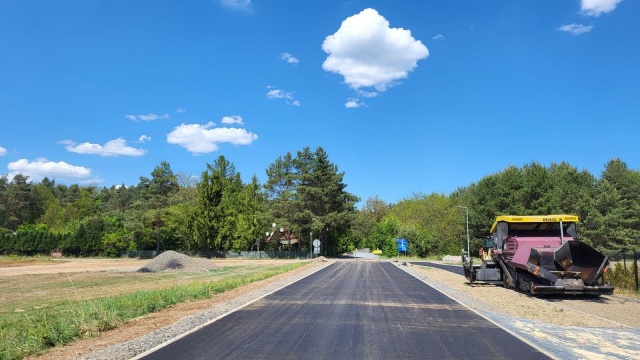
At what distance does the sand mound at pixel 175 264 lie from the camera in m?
36.3

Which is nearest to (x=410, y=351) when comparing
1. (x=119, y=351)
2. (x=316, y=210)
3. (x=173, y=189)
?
(x=119, y=351)

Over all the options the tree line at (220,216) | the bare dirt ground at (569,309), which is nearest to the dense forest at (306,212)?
the tree line at (220,216)

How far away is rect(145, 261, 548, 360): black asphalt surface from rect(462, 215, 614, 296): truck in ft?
14.8

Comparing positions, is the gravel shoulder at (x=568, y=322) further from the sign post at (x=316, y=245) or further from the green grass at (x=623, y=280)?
the sign post at (x=316, y=245)

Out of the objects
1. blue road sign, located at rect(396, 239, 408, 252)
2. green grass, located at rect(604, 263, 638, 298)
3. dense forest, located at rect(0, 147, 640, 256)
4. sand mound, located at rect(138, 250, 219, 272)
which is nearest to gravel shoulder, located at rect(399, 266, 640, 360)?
green grass, located at rect(604, 263, 638, 298)

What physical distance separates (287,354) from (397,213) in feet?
318

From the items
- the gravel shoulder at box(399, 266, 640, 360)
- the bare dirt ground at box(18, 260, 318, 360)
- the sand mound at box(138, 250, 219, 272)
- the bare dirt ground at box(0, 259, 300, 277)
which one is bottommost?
the bare dirt ground at box(0, 259, 300, 277)

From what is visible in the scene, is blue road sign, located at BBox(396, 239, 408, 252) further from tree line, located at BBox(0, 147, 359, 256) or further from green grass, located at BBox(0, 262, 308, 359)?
green grass, located at BBox(0, 262, 308, 359)

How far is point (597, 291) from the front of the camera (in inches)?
555

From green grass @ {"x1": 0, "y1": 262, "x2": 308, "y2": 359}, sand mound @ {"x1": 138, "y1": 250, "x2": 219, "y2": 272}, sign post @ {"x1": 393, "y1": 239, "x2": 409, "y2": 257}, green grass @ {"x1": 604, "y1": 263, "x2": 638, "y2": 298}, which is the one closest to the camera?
green grass @ {"x1": 0, "y1": 262, "x2": 308, "y2": 359}

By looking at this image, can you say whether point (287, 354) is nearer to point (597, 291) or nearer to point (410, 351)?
point (410, 351)

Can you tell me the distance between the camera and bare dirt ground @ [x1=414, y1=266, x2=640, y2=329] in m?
10.5

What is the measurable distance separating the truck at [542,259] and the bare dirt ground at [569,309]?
488 mm

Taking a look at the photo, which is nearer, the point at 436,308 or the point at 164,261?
the point at 436,308
